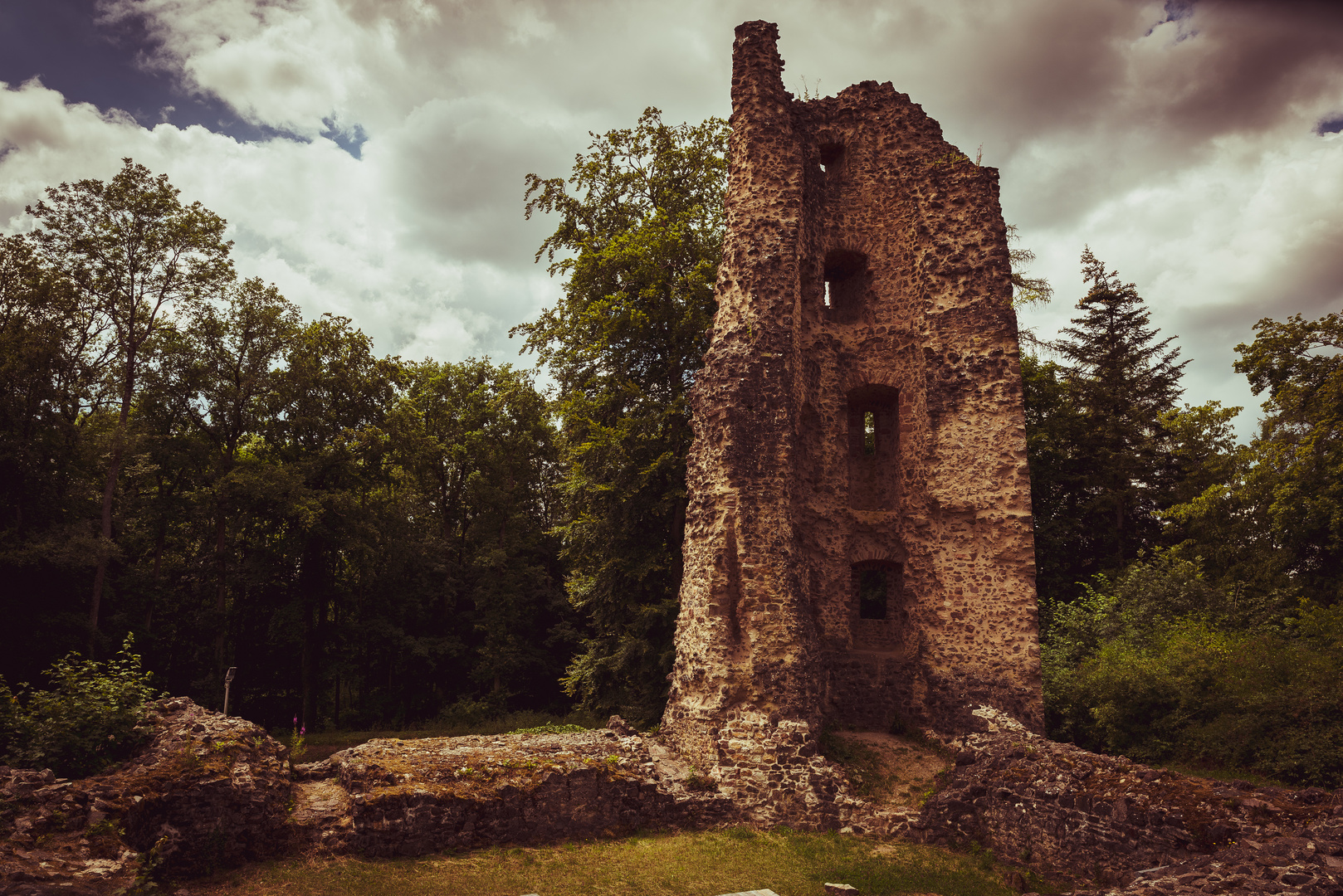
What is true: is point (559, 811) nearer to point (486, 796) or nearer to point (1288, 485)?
point (486, 796)

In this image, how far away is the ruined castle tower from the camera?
479 inches

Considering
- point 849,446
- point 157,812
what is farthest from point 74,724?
point 849,446

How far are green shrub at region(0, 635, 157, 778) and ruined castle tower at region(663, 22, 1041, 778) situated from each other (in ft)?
26.0

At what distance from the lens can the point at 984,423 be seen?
13789 millimetres

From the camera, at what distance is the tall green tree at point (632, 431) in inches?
667

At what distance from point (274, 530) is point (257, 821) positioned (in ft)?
49.2

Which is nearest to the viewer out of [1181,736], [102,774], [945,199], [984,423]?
[102,774]

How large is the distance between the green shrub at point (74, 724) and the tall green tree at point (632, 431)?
32.3 feet

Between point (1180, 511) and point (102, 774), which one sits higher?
point (1180, 511)

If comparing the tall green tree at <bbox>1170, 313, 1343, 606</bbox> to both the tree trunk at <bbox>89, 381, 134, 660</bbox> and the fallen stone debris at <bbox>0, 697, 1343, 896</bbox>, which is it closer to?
the fallen stone debris at <bbox>0, 697, 1343, 896</bbox>

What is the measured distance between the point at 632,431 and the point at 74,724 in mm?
11343

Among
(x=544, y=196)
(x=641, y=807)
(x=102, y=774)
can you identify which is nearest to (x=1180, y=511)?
(x=641, y=807)

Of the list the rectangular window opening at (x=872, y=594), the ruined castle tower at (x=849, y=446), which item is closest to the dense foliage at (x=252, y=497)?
the rectangular window opening at (x=872, y=594)

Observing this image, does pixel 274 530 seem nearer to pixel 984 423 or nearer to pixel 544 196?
pixel 544 196
